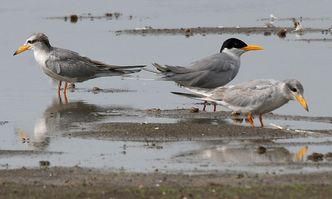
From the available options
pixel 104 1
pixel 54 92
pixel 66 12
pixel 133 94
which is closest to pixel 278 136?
pixel 133 94

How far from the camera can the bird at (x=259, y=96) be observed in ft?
38.0

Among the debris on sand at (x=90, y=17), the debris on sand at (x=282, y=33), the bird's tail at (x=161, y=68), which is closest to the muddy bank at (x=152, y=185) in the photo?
the bird's tail at (x=161, y=68)

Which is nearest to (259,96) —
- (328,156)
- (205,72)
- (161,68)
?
(328,156)

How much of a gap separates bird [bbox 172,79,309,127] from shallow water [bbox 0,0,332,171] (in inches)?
18.2

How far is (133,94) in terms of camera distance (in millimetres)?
14617

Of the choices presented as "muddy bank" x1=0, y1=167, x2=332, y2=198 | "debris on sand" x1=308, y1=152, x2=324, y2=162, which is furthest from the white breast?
"debris on sand" x1=308, y1=152, x2=324, y2=162

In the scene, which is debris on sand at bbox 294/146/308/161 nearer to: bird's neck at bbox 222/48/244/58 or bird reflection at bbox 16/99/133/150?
bird reflection at bbox 16/99/133/150

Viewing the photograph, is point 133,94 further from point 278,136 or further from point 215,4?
point 215,4

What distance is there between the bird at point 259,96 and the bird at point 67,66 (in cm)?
312

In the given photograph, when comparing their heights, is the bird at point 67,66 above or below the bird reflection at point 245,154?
above

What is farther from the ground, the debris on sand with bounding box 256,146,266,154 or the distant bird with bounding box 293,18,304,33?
the distant bird with bounding box 293,18,304,33

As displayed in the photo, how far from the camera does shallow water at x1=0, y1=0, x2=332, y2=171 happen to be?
10.7 m

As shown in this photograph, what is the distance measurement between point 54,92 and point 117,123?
3315 mm

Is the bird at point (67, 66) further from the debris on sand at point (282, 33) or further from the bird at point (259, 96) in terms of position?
the debris on sand at point (282, 33)
